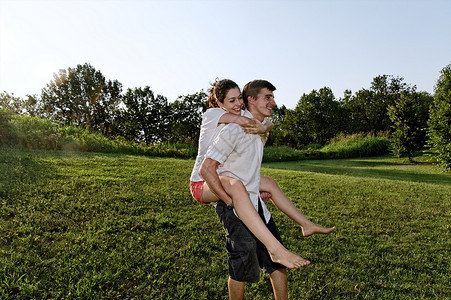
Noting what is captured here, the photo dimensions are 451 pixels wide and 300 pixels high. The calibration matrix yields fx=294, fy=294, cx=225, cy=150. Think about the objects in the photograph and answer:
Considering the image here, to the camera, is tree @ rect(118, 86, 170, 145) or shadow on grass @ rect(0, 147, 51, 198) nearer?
shadow on grass @ rect(0, 147, 51, 198)

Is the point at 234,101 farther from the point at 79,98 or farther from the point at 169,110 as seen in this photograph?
the point at 79,98

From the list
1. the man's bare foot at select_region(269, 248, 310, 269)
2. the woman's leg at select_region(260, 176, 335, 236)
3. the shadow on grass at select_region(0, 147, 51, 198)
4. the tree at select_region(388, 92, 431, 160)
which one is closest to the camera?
the man's bare foot at select_region(269, 248, 310, 269)

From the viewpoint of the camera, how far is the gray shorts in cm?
222

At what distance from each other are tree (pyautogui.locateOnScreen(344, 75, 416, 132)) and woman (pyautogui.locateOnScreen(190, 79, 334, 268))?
109 feet

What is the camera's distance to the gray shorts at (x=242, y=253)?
2221 mm

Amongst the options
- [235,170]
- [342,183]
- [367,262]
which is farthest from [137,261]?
[342,183]

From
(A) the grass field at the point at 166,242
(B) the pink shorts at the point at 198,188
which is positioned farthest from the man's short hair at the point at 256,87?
(A) the grass field at the point at 166,242

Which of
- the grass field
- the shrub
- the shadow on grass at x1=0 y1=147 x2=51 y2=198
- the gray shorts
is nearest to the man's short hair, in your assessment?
the gray shorts

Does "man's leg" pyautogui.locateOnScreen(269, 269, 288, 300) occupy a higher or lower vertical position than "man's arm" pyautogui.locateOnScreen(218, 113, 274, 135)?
lower

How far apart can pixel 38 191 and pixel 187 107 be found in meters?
20.3

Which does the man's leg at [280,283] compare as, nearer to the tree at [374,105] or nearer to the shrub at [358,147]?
the shrub at [358,147]

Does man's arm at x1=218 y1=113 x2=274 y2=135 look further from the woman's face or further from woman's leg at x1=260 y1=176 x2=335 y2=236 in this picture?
woman's leg at x1=260 y1=176 x2=335 y2=236

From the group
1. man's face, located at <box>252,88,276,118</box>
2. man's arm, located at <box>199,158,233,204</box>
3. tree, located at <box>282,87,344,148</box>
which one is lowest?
man's arm, located at <box>199,158,233,204</box>

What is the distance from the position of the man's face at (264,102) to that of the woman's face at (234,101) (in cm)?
19
